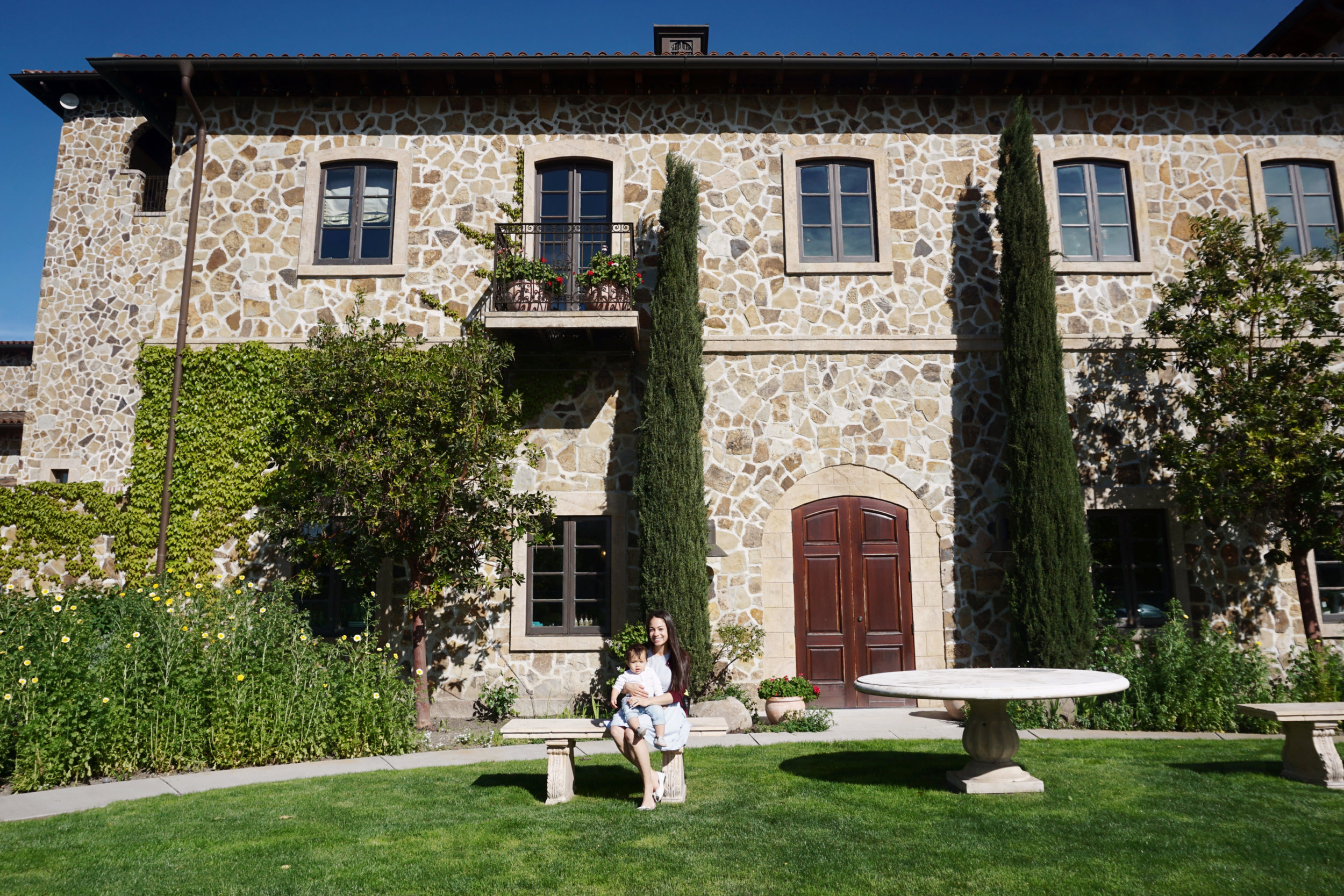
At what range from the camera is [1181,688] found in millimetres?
8797

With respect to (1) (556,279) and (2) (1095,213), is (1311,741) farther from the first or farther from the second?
(1) (556,279)

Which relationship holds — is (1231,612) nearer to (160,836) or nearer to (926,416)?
(926,416)

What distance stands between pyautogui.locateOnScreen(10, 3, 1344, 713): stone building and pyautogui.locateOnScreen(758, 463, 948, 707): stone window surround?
3 centimetres

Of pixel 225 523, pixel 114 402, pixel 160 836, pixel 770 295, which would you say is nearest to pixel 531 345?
pixel 770 295

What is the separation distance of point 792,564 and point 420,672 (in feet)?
14.7

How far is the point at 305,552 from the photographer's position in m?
9.44

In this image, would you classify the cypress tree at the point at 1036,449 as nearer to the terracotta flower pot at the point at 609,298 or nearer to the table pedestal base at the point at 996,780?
the table pedestal base at the point at 996,780

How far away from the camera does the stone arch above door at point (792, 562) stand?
1023 cm

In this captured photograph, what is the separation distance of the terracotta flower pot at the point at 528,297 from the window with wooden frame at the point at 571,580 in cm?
261

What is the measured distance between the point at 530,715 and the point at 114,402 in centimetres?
1028

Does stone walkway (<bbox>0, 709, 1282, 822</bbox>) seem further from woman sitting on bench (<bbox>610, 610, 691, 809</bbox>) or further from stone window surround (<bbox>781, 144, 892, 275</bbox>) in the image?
stone window surround (<bbox>781, 144, 892, 275</bbox>)

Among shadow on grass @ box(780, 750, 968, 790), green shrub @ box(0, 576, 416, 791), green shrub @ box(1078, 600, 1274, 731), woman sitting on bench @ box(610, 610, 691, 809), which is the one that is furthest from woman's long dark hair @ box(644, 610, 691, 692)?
green shrub @ box(1078, 600, 1274, 731)

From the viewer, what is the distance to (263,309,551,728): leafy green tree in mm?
A: 8977

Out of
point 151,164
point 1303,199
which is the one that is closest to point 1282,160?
point 1303,199
